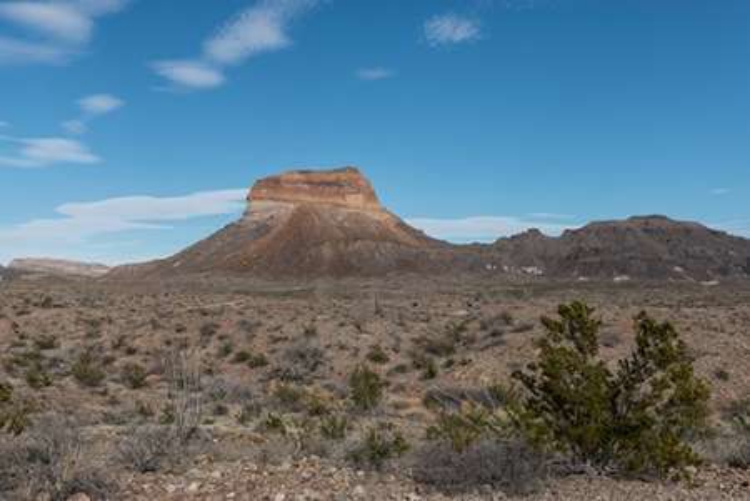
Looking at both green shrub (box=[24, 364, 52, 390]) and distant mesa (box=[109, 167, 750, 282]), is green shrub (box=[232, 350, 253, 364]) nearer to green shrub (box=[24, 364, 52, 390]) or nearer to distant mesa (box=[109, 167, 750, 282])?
green shrub (box=[24, 364, 52, 390])

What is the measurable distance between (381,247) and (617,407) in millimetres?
108354

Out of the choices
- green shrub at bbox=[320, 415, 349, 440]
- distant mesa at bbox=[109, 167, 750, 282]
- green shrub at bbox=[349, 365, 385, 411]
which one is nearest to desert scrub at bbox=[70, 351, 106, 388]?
green shrub at bbox=[349, 365, 385, 411]

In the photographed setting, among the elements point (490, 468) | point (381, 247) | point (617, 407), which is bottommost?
point (490, 468)

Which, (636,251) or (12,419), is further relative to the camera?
(636,251)

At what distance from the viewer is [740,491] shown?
7.55 metres

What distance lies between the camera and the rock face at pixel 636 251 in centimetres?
11200

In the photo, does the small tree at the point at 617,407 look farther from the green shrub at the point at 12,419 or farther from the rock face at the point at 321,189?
the rock face at the point at 321,189

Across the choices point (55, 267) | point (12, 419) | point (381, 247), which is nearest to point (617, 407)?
point (12, 419)

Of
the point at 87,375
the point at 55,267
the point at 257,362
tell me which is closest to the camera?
the point at 87,375

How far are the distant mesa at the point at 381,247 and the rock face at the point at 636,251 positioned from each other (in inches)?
5.5

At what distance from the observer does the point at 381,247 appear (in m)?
116

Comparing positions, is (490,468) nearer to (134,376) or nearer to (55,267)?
(134,376)

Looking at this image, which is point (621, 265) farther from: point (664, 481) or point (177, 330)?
point (664, 481)

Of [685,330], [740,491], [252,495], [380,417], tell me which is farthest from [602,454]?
[685,330]
